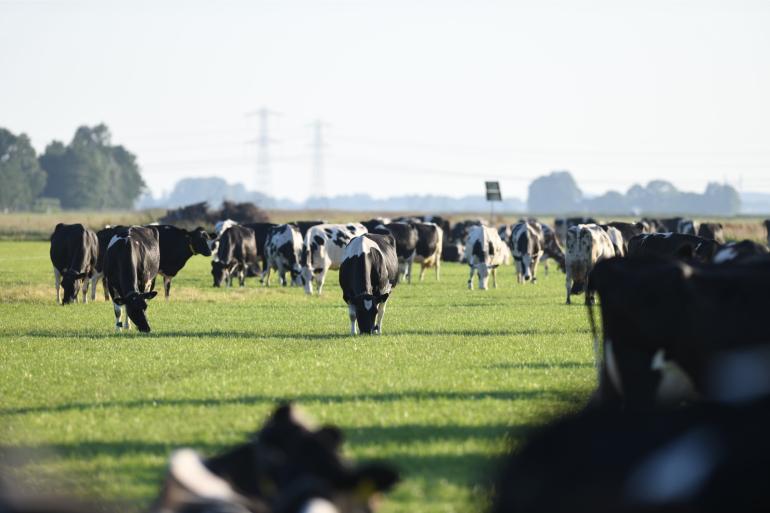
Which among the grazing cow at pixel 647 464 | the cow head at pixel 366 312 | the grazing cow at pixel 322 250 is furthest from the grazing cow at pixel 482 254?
the grazing cow at pixel 647 464

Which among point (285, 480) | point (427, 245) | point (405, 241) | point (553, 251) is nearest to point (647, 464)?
point (285, 480)

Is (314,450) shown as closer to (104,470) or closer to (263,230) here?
(104,470)

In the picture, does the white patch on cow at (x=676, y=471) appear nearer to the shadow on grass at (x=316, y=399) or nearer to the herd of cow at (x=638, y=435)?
the herd of cow at (x=638, y=435)

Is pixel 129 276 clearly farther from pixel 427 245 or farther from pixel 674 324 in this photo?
pixel 427 245

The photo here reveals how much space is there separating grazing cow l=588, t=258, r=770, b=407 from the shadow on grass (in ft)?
13.9

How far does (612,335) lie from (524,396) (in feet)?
15.5

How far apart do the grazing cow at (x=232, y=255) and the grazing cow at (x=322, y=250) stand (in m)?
Answer: 4.83

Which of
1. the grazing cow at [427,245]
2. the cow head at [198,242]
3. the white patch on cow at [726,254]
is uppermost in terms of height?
the white patch on cow at [726,254]

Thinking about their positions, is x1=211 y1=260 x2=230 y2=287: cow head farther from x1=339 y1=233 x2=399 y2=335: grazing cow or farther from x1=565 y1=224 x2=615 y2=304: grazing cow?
x1=339 y1=233 x2=399 y2=335: grazing cow

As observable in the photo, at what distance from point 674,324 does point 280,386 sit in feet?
24.4

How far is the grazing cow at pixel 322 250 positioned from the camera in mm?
41375

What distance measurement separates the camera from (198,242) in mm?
34344

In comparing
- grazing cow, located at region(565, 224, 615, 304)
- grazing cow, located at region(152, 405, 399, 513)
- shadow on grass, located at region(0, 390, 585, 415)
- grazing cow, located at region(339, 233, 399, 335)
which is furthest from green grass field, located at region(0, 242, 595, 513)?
grazing cow, located at region(565, 224, 615, 304)

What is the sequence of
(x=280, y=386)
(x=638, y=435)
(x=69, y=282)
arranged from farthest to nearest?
(x=69, y=282), (x=280, y=386), (x=638, y=435)
